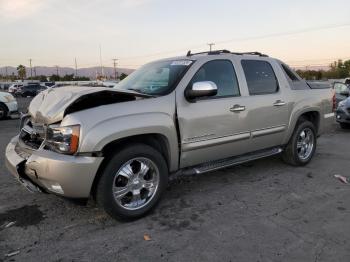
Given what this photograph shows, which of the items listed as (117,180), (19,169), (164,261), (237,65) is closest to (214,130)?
(237,65)

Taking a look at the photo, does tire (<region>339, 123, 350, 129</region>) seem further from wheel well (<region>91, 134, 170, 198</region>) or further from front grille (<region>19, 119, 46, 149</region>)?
front grille (<region>19, 119, 46, 149</region>)

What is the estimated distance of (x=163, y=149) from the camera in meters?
4.29

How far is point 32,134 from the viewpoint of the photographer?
4.20 metres

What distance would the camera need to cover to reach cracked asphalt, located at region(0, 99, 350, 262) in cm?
331

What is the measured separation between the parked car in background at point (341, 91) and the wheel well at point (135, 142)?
10317 millimetres

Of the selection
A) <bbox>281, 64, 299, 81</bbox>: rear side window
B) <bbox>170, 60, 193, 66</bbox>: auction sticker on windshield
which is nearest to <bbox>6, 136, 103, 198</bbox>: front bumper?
<bbox>170, 60, 193, 66</bbox>: auction sticker on windshield

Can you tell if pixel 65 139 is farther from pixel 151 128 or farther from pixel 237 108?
pixel 237 108

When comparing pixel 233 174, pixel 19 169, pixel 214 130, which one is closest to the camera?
pixel 19 169

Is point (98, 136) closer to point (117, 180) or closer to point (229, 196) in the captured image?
point (117, 180)

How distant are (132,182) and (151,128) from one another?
2.01ft

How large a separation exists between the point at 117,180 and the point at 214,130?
1414mm

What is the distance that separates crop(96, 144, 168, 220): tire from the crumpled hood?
1.87 feet

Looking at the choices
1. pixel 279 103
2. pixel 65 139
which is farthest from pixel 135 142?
pixel 279 103

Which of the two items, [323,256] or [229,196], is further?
[229,196]
